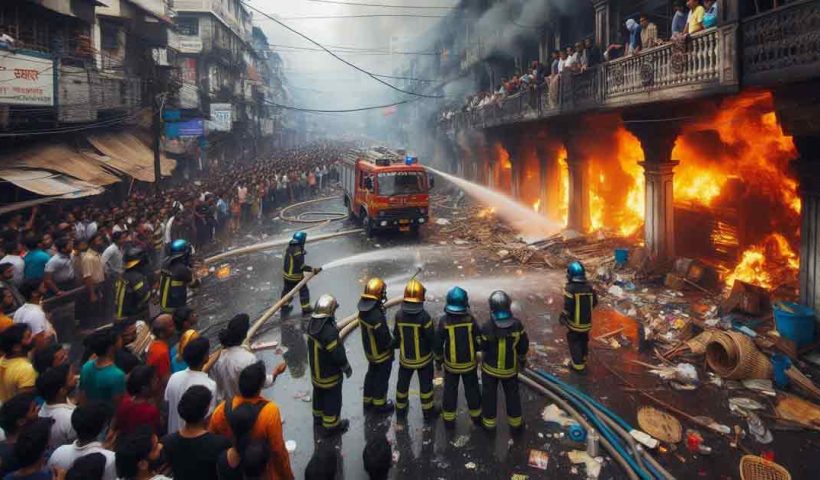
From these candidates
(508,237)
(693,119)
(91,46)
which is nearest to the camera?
(693,119)

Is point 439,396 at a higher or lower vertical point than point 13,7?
lower

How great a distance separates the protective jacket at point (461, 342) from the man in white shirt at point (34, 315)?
4557mm

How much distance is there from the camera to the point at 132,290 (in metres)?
6.77

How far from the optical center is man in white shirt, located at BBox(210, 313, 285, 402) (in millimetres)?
4652

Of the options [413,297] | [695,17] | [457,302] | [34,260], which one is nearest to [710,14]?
[695,17]

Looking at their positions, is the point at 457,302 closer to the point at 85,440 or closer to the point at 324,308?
the point at 324,308

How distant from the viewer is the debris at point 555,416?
19.2 ft

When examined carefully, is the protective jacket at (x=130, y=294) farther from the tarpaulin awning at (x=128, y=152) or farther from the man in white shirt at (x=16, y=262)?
the tarpaulin awning at (x=128, y=152)

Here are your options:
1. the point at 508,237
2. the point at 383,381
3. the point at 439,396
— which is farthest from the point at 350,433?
the point at 508,237

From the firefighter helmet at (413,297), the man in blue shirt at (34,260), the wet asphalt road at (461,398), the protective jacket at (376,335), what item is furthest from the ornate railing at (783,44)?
the man in blue shirt at (34,260)

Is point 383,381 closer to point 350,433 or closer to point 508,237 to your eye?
point 350,433

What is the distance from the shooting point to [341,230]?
19062 millimetres

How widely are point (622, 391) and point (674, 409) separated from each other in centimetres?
70

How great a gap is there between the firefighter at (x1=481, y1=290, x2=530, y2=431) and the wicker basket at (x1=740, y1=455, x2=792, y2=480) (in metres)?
2.23
